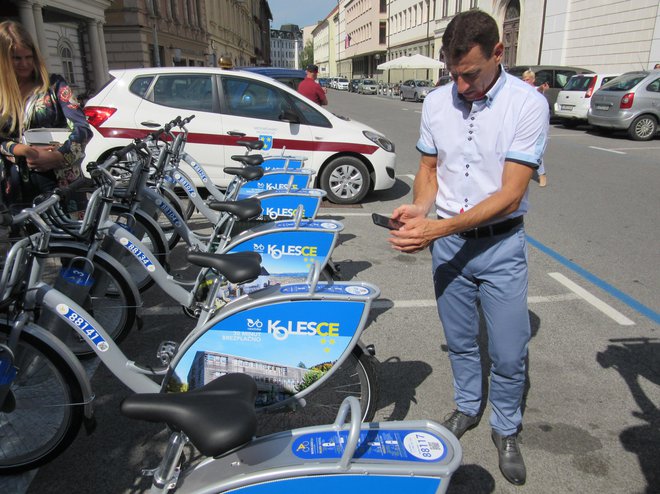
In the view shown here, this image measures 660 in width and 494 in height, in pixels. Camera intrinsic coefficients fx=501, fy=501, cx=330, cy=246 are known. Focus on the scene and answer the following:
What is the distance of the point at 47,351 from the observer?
2.31m

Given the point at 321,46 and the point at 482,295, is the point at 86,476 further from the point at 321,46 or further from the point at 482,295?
the point at 321,46

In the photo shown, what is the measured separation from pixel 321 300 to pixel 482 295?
77 cm

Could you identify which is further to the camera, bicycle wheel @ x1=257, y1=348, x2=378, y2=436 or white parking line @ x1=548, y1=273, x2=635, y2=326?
white parking line @ x1=548, y1=273, x2=635, y2=326

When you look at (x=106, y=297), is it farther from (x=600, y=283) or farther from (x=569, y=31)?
(x=569, y=31)

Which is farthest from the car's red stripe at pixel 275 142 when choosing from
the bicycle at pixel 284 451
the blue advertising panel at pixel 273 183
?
the bicycle at pixel 284 451

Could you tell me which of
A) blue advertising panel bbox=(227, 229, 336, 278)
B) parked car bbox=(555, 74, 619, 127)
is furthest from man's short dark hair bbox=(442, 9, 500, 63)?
parked car bbox=(555, 74, 619, 127)

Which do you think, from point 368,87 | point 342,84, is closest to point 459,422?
point 368,87

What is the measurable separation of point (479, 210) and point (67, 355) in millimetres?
1952

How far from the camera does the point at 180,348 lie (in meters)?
2.40

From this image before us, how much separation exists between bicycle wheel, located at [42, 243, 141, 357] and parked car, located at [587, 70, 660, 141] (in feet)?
47.9

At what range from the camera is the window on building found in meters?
22.8

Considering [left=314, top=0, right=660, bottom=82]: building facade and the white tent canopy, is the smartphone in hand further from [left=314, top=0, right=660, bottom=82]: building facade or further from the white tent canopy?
the white tent canopy

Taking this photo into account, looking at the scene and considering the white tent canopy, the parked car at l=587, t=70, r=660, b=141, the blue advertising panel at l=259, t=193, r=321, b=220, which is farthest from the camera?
the white tent canopy

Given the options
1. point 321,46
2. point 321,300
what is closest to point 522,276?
point 321,300
